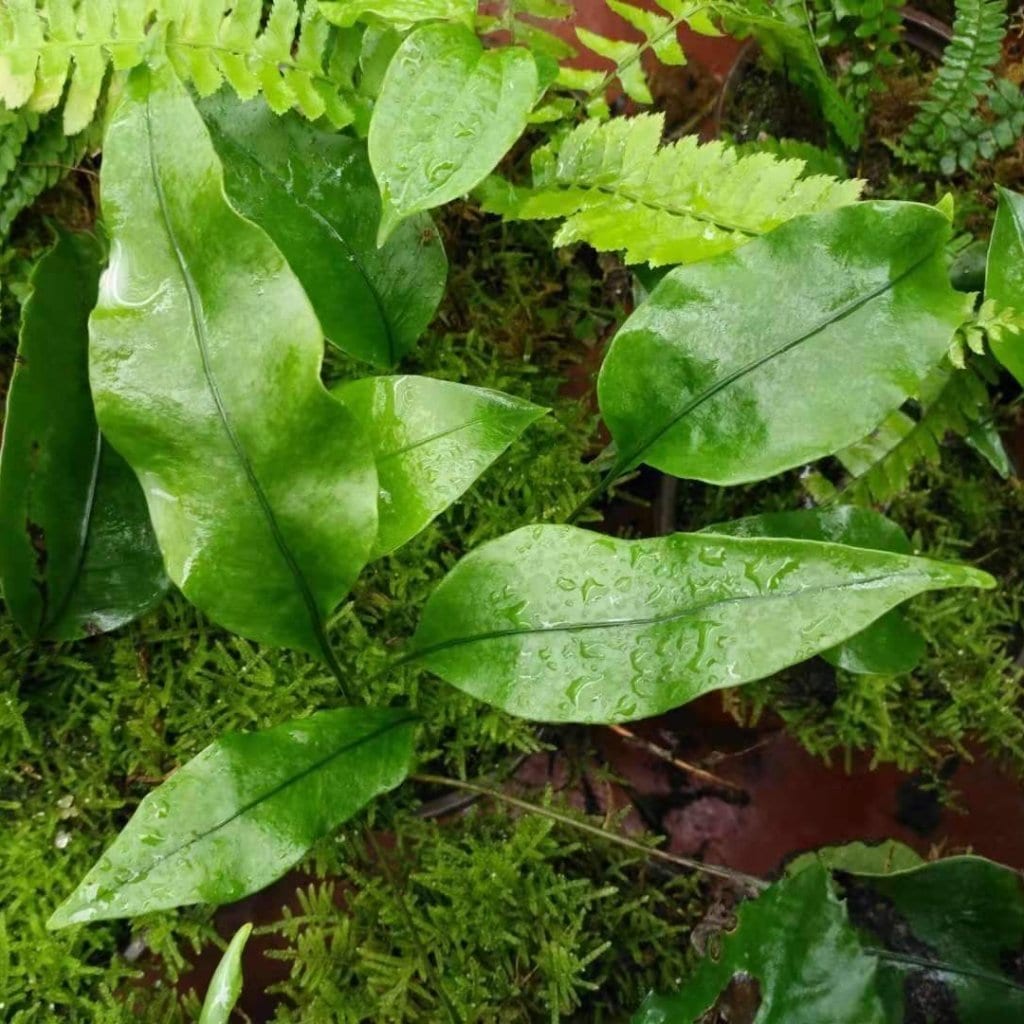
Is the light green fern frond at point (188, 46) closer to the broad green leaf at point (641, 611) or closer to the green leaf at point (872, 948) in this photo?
the broad green leaf at point (641, 611)

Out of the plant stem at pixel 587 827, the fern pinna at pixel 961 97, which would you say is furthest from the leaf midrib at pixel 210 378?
the fern pinna at pixel 961 97

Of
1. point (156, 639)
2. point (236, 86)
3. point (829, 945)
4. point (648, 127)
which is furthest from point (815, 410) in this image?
point (156, 639)

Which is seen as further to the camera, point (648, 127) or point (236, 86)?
point (648, 127)

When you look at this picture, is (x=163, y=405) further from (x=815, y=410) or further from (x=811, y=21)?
(x=811, y=21)

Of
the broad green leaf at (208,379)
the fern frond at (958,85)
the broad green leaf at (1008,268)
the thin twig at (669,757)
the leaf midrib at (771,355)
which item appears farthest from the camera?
the thin twig at (669,757)

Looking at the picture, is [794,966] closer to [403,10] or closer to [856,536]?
[856,536]

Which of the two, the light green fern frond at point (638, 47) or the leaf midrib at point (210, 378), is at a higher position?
the light green fern frond at point (638, 47)

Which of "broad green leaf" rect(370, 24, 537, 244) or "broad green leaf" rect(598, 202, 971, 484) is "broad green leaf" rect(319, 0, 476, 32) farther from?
"broad green leaf" rect(598, 202, 971, 484)
